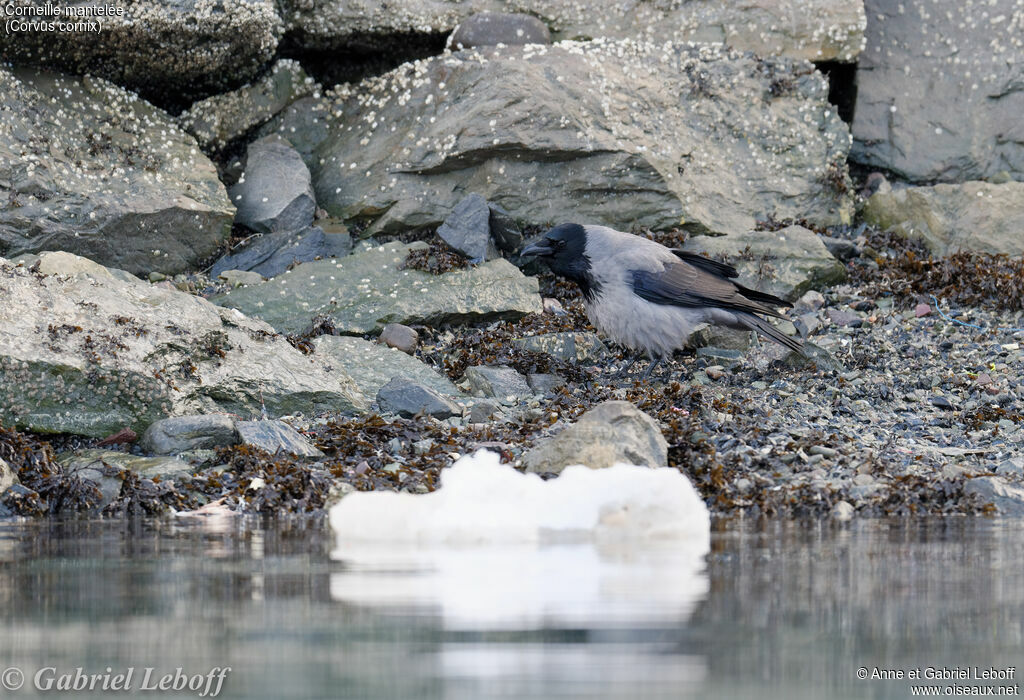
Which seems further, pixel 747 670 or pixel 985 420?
pixel 985 420

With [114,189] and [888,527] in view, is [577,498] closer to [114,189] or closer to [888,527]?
[888,527]

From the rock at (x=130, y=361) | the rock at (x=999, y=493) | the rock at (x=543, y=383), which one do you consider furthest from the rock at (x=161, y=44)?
the rock at (x=999, y=493)

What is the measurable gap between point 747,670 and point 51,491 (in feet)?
15.6

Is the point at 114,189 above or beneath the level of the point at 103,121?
beneath

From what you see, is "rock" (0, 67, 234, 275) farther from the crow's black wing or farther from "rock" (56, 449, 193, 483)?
the crow's black wing

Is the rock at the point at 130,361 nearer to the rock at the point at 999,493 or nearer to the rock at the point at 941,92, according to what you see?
the rock at the point at 999,493

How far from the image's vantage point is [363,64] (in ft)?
41.9

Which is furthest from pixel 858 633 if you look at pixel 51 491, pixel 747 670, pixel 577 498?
pixel 51 491

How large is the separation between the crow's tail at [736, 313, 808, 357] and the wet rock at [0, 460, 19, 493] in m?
5.35

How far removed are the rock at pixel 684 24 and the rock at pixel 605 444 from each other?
24.4 feet

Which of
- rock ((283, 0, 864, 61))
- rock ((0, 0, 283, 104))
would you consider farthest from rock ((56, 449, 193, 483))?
rock ((283, 0, 864, 61))

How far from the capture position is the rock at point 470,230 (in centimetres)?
1055

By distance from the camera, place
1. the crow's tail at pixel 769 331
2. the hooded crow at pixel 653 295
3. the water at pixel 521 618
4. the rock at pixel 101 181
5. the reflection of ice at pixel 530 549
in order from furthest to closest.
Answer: the rock at pixel 101 181, the hooded crow at pixel 653 295, the crow's tail at pixel 769 331, the reflection of ice at pixel 530 549, the water at pixel 521 618

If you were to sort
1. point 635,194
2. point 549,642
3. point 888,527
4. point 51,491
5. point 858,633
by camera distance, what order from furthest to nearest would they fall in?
point 635,194, point 51,491, point 888,527, point 858,633, point 549,642
